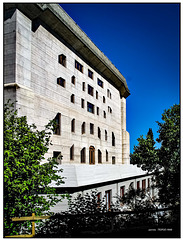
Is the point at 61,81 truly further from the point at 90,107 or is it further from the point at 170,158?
the point at 170,158

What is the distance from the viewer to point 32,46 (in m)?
18.4

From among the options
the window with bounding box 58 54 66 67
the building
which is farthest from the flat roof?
the window with bounding box 58 54 66 67

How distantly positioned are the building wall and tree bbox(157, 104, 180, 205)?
9822 millimetres

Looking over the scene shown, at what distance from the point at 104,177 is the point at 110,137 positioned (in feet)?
47.1

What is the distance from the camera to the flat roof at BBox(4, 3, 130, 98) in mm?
16995

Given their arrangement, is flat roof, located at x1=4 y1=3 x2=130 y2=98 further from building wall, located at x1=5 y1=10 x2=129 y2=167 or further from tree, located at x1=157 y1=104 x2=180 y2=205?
tree, located at x1=157 y1=104 x2=180 y2=205

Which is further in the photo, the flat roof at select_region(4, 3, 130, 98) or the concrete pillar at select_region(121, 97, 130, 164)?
the concrete pillar at select_region(121, 97, 130, 164)

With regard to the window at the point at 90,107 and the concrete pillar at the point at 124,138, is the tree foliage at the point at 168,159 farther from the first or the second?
the concrete pillar at the point at 124,138

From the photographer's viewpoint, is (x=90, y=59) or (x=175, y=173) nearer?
(x=175, y=173)

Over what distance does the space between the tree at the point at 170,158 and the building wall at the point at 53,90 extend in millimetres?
9822

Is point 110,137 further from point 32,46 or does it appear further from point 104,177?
point 32,46

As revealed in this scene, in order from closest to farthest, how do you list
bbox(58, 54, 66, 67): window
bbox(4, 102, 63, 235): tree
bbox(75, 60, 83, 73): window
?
bbox(4, 102, 63, 235): tree → bbox(58, 54, 66, 67): window → bbox(75, 60, 83, 73): window

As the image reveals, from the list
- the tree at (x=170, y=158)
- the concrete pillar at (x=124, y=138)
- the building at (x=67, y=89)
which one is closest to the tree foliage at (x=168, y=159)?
the tree at (x=170, y=158)

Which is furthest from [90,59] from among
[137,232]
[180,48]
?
[137,232]
